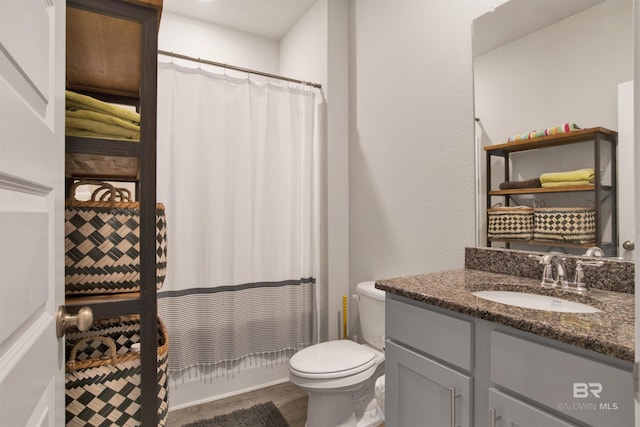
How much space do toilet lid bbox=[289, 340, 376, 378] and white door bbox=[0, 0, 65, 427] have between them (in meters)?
1.07

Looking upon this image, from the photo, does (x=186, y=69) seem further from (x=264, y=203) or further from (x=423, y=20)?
(x=423, y=20)

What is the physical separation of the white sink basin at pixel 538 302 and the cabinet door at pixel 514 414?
13.9 inches

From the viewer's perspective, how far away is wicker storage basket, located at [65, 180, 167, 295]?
800mm

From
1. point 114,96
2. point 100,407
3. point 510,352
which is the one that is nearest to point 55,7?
point 114,96

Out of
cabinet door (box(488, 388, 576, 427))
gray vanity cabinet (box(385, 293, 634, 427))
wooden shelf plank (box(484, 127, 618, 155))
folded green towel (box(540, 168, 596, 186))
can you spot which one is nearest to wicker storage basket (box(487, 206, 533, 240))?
folded green towel (box(540, 168, 596, 186))

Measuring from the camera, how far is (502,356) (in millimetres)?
808

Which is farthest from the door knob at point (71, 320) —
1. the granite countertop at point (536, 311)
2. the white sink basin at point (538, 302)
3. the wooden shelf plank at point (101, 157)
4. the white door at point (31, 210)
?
the white sink basin at point (538, 302)

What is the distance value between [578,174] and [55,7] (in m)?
1.54

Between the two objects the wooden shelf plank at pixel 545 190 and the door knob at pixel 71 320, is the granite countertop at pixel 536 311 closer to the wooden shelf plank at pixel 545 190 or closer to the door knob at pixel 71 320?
the wooden shelf plank at pixel 545 190

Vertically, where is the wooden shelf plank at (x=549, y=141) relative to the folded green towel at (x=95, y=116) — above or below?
above

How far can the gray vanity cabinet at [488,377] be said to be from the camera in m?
0.66

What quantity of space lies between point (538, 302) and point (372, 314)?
2.97ft

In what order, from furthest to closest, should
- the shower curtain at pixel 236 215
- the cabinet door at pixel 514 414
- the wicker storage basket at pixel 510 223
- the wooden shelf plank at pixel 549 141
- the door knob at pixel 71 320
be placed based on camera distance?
the shower curtain at pixel 236 215
the wicker storage basket at pixel 510 223
the wooden shelf plank at pixel 549 141
the cabinet door at pixel 514 414
the door knob at pixel 71 320

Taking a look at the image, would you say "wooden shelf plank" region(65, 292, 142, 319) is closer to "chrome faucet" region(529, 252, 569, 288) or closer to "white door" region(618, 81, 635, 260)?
"chrome faucet" region(529, 252, 569, 288)
